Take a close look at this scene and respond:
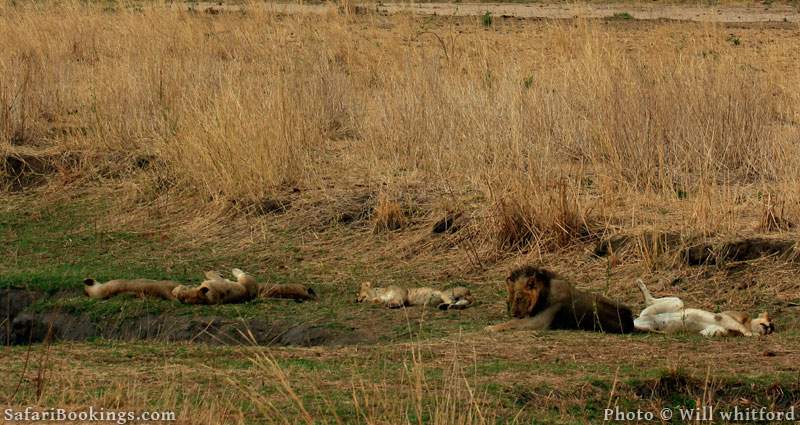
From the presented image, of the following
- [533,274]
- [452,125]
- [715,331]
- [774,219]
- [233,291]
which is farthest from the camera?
[452,125]

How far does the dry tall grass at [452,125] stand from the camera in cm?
910

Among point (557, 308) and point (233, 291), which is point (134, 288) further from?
point (557, 308)

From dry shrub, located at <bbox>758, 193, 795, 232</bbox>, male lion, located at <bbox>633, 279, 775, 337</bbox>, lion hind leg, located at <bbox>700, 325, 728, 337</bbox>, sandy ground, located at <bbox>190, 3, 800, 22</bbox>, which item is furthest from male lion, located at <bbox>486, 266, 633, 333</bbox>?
sandy ground, located at <bbox>190, 3, 800, 22</bbox>

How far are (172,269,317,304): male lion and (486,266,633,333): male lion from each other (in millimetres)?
1635

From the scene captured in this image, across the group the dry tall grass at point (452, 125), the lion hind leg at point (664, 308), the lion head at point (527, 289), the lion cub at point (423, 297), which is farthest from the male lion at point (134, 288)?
the lion hind leg at point (664, 308)

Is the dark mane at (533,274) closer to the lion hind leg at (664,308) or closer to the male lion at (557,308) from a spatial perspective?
the male lion at (557,308)

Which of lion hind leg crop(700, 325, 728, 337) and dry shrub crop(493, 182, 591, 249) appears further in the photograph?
dry shrub crop(493, 182, 591, 249)

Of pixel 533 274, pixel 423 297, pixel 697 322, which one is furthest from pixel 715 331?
pixel 423 297

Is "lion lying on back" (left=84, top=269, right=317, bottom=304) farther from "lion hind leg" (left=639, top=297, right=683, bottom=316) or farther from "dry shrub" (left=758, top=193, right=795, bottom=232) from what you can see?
"dry shrub" (left=758, top=193, right=795, bottom=232)

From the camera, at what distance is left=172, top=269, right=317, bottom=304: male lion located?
24.2 feet

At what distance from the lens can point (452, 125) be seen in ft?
35.0

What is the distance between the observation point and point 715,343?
20.2ft

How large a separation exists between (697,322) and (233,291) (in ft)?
9.69

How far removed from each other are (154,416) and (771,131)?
755 cm
